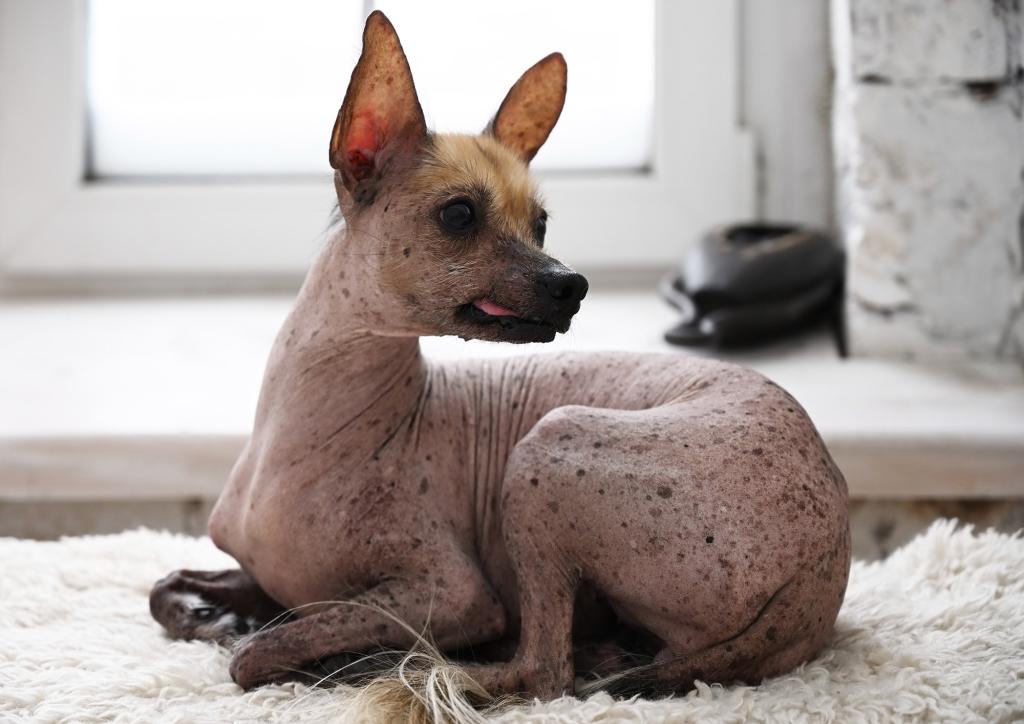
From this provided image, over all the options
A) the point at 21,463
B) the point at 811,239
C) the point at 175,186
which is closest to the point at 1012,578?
the point at 811,239

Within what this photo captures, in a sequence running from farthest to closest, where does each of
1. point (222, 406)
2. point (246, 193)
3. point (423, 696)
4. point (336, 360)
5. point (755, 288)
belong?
point (246, 193), point (755, 288), point (222, 406), point (336, 360), point (423, 696)

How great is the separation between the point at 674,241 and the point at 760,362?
0.33 meters

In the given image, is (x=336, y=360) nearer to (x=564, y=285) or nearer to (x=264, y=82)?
(x=564, y=285)

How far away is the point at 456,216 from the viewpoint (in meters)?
0.82

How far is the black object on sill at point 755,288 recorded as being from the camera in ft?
5.24

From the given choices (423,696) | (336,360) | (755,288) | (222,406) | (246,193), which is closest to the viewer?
(423,696)

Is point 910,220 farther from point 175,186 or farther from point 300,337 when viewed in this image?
point 175,186

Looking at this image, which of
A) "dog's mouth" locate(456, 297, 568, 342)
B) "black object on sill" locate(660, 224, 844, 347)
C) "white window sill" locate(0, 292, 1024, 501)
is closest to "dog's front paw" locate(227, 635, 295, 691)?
"dog's mouth" locate(456, 297, 568, 342)

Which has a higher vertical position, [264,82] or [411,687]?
[264,82]

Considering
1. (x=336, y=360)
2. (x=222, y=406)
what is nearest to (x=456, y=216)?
(x=336, y=360)

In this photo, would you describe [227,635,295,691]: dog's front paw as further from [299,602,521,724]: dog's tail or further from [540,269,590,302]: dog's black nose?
[540,269,590,302]: dog's black nose

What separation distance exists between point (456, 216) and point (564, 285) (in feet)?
0.32

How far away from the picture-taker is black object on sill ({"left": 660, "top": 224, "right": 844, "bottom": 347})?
5.24 ft

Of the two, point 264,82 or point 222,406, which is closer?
point 222,406
